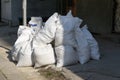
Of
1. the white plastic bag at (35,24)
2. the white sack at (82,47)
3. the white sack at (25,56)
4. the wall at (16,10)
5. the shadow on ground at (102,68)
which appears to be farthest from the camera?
the wall at (16,10)

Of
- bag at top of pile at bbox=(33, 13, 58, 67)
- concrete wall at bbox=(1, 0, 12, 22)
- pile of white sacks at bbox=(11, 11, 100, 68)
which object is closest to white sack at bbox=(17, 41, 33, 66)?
pile of white sacks at bbox=(11, 11, 100, 68)

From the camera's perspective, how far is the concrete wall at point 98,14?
504 inches

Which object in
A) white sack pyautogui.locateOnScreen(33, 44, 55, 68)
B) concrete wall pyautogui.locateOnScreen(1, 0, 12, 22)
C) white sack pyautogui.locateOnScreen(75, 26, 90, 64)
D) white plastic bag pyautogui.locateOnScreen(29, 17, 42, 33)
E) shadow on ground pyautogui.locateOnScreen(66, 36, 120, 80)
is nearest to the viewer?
shadow on ground pyautogui.locateOnScreen(66, 36, 120, 80)

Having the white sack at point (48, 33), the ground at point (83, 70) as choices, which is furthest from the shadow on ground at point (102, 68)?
the white sack at point (48, 33)

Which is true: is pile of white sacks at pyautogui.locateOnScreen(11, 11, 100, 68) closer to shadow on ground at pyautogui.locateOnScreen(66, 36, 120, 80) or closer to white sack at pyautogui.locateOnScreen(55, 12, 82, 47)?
white sack at pyautogui.locateOnScreen(55, 12, 82, 47)

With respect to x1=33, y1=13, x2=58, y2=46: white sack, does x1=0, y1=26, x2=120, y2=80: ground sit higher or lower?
lower

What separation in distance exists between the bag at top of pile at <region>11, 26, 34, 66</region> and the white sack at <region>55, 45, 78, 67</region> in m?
0.74

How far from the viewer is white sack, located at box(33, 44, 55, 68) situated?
8047mm

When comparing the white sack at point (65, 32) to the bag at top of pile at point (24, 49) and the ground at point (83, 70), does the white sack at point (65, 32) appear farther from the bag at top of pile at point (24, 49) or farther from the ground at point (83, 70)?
the bag at top of pile at point (24, 49)

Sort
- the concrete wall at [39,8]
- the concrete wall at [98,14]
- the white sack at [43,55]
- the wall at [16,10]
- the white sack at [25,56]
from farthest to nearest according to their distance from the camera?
the concrete wall at [39,8] → the wall at [16,10] → the concrete wall at [98,14] → the white sack at [25,56] → the white sack at [43,55]

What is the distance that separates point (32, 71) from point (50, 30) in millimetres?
992

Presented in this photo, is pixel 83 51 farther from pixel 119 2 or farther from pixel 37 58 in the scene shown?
pixel 119 2

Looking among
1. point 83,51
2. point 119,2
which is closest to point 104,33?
point 119,2

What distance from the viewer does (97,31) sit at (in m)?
13.2
